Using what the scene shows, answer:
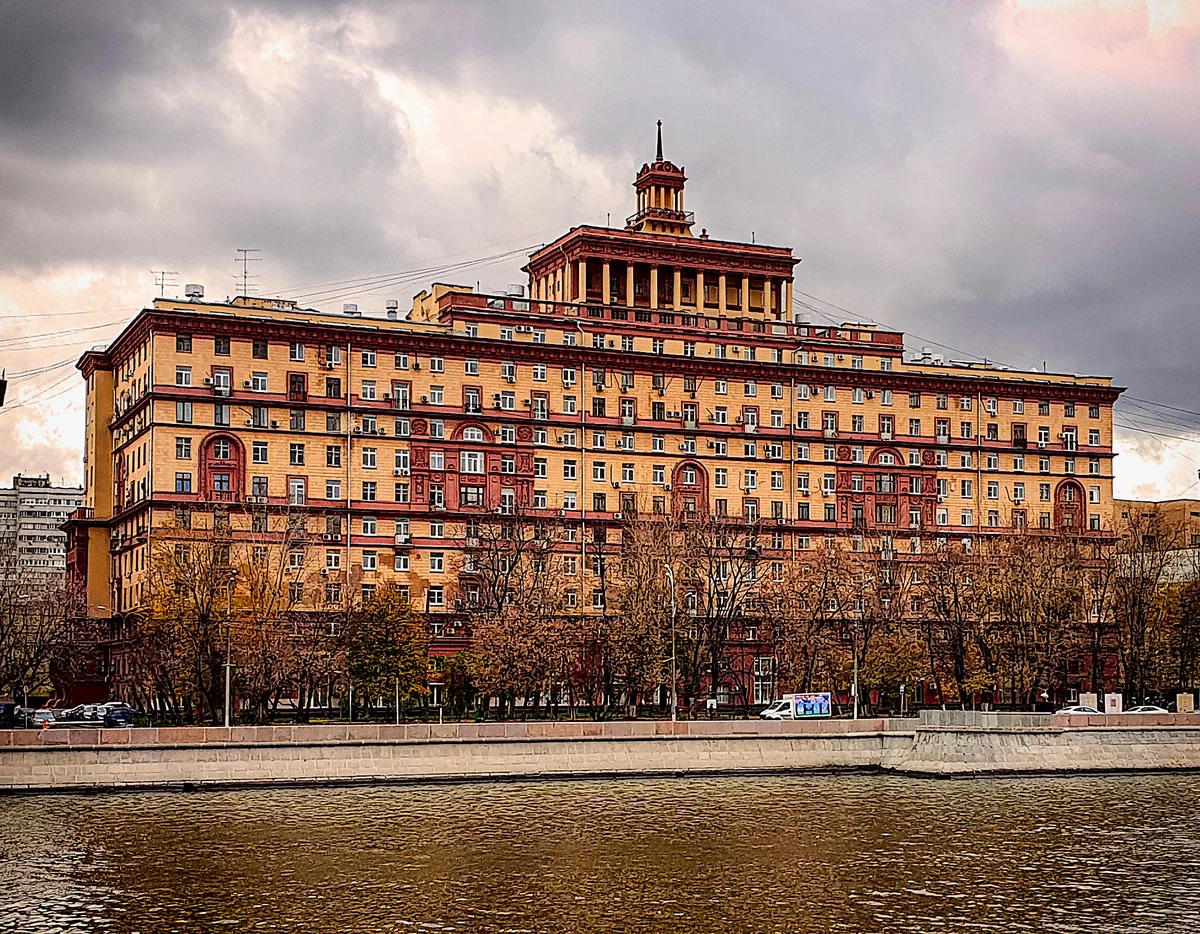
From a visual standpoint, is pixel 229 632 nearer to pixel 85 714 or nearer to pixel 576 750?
pixel 85 714

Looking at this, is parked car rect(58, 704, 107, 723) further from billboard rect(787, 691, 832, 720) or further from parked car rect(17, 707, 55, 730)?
billboard rect(787, 691, 832, 720)

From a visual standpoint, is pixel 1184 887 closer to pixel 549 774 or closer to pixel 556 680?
pixel 549 774

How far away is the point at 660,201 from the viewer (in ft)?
473

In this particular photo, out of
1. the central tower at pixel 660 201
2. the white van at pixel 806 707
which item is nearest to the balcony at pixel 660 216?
the central tower at pixel 660 201

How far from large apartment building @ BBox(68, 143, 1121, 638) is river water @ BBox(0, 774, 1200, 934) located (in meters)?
43.5

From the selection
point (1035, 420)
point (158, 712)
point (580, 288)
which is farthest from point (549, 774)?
point (1035, 420)

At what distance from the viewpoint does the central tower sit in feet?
467

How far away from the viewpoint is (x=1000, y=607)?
11506cm

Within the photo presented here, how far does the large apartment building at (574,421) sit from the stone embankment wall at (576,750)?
3231 centimetres

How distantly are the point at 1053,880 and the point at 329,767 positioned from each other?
3590 cm

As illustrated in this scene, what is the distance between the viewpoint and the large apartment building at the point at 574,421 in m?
120

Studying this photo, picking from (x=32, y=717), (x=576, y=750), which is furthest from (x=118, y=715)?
(x=576, y=750)

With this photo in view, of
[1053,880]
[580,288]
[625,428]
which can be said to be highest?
[580,288]

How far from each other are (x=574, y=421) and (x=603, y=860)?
74347 millimetres
